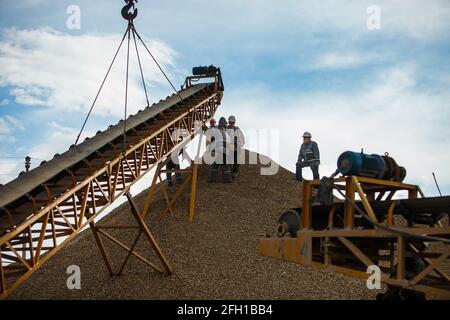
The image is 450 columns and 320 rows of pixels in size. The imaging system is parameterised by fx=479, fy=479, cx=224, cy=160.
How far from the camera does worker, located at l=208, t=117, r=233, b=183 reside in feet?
51.0

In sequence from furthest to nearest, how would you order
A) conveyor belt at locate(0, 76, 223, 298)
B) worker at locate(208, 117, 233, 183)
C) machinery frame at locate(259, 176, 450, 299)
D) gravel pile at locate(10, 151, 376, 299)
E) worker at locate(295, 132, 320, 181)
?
worker at locate(208, 117, 233, 183) < worker at locate(295, 132, 320, 181) < gravel pile at locate(10, 151, 376, 299) < conveyor belt at locate(0, 76, 223, 298) < machinery frame at locate(259, 176, 450, 299)

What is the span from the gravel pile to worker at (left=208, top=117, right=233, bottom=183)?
0.90 meters

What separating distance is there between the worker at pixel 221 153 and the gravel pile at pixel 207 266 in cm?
90

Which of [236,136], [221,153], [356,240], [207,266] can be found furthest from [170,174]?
[356,240]

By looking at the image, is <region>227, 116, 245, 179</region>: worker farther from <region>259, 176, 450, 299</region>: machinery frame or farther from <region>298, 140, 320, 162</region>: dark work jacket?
<region>259, 176, 450, 299</region>: machinery frame

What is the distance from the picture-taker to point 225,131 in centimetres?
1566

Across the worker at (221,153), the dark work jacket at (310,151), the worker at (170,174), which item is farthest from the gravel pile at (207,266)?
the dark work jacket at (310,151)

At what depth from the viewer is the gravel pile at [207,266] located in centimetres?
971

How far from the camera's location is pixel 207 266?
1084 centimetres

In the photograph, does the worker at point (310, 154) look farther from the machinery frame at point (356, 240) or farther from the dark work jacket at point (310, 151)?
the machinery frame at point (356, 240)

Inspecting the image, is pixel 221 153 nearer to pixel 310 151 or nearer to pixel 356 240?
pixel 310 151

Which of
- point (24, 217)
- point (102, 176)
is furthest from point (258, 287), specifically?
point (24, 217)

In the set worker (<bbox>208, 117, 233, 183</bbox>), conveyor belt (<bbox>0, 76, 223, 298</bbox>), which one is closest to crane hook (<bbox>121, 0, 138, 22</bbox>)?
conveyor belt (<bbox>0, 76, 223, 298</bbox>)
